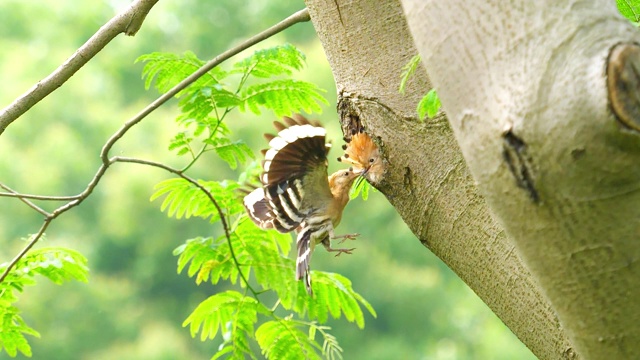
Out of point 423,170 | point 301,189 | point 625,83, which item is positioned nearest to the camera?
point 625,83

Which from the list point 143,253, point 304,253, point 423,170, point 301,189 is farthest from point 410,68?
point 143,253

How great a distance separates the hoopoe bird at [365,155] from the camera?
3.96ft

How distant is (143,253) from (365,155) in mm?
9333

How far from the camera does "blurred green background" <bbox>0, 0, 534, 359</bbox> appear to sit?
946cm

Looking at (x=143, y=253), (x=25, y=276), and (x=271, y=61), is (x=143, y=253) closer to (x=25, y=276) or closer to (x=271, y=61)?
(x=25, y=276)

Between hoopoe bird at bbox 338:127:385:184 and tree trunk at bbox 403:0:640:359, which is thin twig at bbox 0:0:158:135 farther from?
tree trunk at bbox 403:0:640:359

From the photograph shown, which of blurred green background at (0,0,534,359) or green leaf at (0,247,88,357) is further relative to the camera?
blurred green background at (0,0,534,359)

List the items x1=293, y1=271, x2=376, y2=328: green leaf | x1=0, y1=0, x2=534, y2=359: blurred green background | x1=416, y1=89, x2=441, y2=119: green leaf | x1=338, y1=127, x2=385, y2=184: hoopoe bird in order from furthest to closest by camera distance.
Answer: x1=0, y1=0, x2=534, y2=359: blurred green background → x1=293, y1=271, x2=376, y2=328: green leaf → x1=338, y1=127, x2=385, y2=184: hoopoe bird → x1=416, y1=89, x2=441, y2=119: green leaf

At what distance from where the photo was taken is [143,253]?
33.8ft

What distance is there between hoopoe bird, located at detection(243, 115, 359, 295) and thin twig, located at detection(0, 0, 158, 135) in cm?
30

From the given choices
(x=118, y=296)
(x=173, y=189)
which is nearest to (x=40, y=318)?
(x=118, y=296)

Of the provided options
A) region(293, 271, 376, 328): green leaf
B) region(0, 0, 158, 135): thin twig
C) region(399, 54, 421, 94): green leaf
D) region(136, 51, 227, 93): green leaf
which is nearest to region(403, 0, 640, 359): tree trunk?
region(399, 54, 421, 94): green leaf

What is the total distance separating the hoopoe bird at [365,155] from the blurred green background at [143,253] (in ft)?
23.6

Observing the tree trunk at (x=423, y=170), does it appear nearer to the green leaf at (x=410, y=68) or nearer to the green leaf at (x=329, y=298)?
the green leaf at (x=410, y=68)
